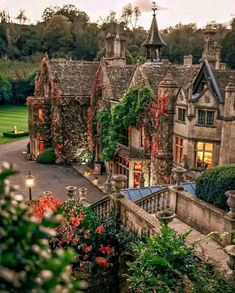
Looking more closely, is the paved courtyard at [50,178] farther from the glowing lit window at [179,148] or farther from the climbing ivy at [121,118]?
the glowing lit window at [179,148]

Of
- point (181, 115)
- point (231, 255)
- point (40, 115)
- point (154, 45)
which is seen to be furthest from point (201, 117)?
point (40, 115)

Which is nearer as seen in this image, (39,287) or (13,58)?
(39,287)

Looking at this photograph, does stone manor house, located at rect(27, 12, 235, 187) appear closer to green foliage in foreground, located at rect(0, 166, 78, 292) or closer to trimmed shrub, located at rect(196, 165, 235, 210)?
trimmed shrub, located at rect(196, 165, 235, 210)

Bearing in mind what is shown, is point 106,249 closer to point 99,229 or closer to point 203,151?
point 99,229

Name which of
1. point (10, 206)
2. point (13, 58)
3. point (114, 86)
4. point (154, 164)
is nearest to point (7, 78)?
point (13, 58)

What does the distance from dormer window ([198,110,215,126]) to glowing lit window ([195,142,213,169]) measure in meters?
1.28

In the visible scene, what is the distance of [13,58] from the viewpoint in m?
85.0

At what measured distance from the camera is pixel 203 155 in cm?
2353

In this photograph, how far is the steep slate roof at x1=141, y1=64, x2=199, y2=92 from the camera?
26200 millimetres

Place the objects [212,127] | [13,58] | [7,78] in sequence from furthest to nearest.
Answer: [13,58] < [7,78] < [212,127]

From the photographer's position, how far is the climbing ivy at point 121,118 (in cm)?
2606

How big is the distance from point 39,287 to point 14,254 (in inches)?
A: 9.8

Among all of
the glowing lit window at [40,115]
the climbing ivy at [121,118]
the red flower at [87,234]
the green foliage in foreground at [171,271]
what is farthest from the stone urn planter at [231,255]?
the glowing lit window at [40,115]

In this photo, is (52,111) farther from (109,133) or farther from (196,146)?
(196,146)
